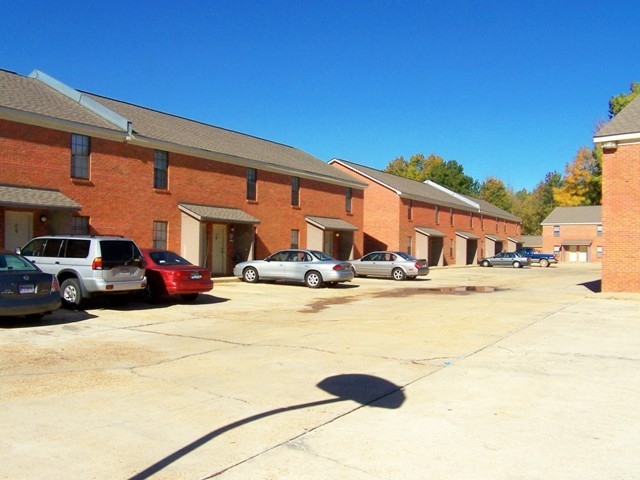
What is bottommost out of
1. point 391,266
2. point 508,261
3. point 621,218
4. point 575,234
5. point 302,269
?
point 302,269

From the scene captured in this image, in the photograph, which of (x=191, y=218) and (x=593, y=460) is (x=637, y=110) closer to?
(x=191, y=218)

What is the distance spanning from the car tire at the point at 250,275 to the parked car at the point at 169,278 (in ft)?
23.5

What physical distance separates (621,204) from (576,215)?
188 ft

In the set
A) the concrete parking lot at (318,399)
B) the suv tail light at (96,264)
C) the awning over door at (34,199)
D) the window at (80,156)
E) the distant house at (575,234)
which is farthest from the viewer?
the distant house at (575,234)

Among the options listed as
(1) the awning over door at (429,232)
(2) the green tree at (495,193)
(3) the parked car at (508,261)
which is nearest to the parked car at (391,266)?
(1) the awning over door at (429,232)

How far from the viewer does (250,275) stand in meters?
23.0

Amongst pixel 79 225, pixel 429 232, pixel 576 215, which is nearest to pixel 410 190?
pixel 429 232

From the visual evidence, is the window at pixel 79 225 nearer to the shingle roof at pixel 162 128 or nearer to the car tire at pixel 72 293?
the shingle roof at pixel 162 128

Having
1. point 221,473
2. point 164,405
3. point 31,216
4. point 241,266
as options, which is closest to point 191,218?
point 241,266

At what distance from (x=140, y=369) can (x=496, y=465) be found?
4939 mm

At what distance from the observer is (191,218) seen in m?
24.1

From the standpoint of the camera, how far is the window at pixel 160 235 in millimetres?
23219

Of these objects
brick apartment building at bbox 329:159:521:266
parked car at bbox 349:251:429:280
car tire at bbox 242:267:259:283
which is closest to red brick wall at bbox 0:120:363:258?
car tire at bbox 242:267:259:283

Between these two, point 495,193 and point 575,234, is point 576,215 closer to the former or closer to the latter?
point 575,234
